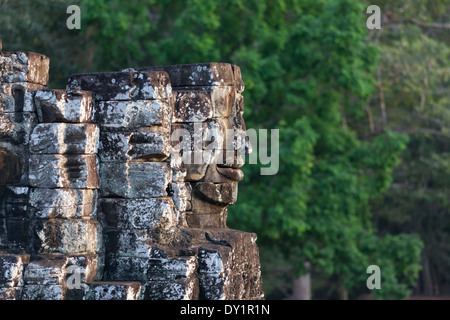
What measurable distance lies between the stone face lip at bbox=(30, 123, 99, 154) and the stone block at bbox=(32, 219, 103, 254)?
0.61 metres

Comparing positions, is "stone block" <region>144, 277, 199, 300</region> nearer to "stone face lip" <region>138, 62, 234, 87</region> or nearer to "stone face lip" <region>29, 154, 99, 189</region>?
"stone face lip" <region>29, 154, 99, 189</region>

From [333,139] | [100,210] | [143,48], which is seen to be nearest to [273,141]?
[333,139]

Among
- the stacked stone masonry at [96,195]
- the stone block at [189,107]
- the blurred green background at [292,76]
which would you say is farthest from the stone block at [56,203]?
the blurred green background at [292,76]

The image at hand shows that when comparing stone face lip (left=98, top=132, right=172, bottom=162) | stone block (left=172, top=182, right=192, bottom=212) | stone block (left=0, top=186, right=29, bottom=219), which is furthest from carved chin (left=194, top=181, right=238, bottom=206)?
stone block (left=0, top=186, right=29, bottom=219)

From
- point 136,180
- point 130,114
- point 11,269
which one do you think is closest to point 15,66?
point 130,114

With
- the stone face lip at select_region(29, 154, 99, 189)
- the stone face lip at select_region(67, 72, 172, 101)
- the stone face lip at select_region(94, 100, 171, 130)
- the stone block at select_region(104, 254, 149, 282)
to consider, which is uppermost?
the stone face lip at select_region(67, 72, 172, 101)

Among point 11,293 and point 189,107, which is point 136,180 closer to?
point 189,107

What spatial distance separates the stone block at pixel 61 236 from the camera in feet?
23.1

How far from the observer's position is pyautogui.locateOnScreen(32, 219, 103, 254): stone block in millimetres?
7027

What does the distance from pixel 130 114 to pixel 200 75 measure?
1121 millimetres

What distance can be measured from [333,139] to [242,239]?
339 inches

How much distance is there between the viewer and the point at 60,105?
7109 millimetres

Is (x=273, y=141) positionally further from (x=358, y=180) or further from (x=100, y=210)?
(x=100, y=210)

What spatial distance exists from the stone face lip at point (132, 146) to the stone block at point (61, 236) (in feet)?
2.22
